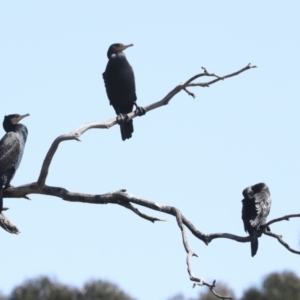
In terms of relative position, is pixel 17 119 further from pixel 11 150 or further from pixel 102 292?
pixel 102 292

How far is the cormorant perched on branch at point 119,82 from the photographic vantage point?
14711 millimetres

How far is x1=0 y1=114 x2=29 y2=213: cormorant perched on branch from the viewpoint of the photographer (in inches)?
495

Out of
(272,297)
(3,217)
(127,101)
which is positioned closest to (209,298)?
(272,297)

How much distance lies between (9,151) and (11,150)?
3 cm

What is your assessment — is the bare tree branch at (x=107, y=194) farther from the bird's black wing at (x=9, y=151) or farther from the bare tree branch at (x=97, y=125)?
the bird's black wing at (x=9, y=151)

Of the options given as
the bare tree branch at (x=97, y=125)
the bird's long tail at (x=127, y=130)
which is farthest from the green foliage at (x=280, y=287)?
the bare tree branch at (x=97, y=125)

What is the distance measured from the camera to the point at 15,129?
42.9 feet

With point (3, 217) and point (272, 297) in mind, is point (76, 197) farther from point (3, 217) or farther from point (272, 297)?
point (272, 297)

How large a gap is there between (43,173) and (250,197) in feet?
7.66

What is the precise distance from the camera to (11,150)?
12750mm

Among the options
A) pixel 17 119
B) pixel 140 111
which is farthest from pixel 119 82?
pixel 17 119

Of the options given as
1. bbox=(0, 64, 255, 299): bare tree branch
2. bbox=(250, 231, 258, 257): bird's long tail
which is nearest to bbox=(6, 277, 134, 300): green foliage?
bbox=(0, 64, 255, 299): bare tree branch

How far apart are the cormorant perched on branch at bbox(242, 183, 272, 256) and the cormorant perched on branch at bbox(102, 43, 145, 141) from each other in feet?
6.65

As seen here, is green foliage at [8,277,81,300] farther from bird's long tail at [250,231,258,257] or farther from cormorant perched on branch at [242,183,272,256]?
bird's long tail at [250,231,258,257]
